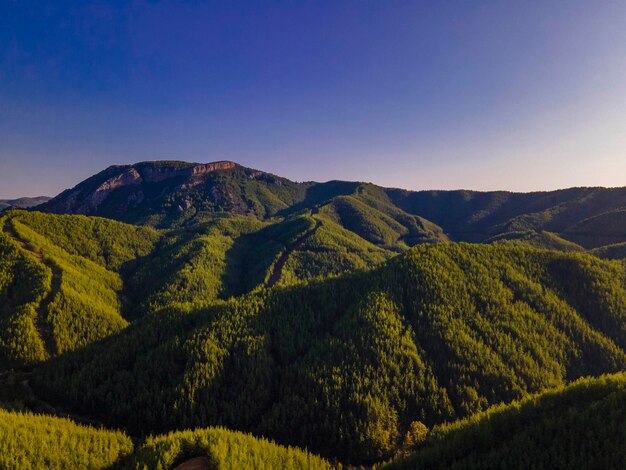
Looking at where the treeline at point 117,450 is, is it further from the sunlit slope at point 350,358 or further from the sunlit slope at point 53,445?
the sunlit slope at point 350,358

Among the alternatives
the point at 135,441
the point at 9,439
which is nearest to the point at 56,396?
the point at 135,441

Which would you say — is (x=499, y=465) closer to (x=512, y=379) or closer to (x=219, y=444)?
(x=219, y=444)

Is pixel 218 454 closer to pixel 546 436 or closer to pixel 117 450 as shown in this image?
pixel 117 450

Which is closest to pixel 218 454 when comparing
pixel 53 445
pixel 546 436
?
pixel 53 445

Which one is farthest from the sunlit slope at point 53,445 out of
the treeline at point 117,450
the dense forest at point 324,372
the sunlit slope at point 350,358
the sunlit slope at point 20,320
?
the sunlit slope at point 20,320

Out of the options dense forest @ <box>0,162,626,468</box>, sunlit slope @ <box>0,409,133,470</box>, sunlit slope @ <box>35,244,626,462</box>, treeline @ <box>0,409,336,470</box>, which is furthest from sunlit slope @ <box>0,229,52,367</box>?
treeline @ <box>0,409,336,470</box>

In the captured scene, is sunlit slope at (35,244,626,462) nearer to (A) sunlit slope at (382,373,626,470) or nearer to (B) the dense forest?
(B) the dense forest

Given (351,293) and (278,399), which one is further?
(351,293)

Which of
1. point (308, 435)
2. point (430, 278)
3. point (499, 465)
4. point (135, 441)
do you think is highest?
point (430, 278)
